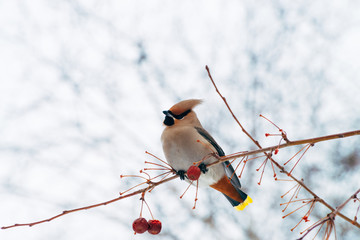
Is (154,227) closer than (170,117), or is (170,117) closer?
Answer: (154,227)

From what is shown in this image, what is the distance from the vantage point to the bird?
2678mm

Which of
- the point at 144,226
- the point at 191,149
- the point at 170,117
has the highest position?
the point at 170,117

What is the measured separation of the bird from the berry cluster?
508 millimetres

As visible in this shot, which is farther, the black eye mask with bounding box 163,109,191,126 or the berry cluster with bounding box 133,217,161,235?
the black eye mask with bounding box 163,109,191,126

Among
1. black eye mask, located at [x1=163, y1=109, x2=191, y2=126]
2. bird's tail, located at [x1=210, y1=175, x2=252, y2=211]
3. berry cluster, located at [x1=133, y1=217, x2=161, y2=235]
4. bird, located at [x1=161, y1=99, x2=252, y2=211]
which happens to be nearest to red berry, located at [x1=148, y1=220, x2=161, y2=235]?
berry cluster, located at [x1=133, y1=217, x2=161, y2=235]

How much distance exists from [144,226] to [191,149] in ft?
2.65

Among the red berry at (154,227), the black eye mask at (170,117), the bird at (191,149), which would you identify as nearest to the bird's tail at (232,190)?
the bird at (191,149)

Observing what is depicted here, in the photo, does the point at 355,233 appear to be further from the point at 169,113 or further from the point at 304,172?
the point at 169,113

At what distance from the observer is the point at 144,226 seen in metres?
1.99

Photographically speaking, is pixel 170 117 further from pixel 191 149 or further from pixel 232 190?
pixel 232 190

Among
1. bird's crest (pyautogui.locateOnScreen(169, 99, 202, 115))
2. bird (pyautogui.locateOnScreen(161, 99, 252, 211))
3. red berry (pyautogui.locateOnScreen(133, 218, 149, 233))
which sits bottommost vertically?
red berry (pyautogui.locateOnScreen(133, 218, 149, 233))

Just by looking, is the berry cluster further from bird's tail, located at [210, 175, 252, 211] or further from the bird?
bird's tail, located at [210, 175, 252, 211]

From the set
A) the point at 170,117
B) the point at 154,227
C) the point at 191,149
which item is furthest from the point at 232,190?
the point at 154,227

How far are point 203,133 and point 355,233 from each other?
7.92ft
